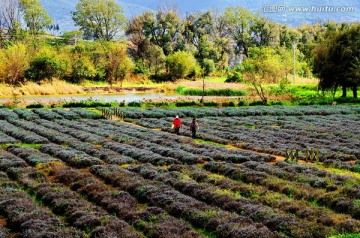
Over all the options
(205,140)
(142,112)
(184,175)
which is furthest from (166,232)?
(142,112)

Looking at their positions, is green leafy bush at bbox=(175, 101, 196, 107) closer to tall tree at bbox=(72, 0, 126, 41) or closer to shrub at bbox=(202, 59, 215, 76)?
shrub at bbox=(202, 59, 215, 76)

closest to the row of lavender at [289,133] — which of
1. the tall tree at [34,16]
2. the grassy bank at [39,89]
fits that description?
the grassy bank at [39,89]

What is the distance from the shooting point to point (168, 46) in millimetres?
134000

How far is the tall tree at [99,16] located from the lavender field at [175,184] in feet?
309

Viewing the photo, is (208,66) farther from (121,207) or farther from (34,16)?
(121,207)

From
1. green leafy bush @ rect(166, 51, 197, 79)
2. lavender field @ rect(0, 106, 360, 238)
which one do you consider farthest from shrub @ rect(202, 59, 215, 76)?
lavender field @ rect(0, 106, 360, 238)

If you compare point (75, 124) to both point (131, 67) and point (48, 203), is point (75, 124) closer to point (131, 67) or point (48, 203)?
point (48, 203)

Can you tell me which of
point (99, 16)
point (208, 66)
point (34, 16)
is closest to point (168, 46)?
point (208, 66)

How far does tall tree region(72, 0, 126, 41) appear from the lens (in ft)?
436

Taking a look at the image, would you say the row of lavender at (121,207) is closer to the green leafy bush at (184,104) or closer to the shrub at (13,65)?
the green leafy bush at (184,104)

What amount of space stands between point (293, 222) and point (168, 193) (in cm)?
540

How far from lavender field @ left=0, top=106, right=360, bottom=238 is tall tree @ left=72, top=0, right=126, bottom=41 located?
94211mm

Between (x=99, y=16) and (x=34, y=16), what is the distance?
15.7 metres

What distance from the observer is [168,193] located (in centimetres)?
2062
